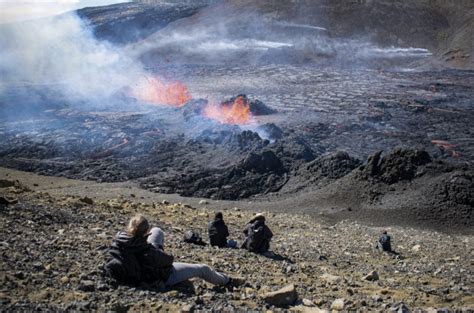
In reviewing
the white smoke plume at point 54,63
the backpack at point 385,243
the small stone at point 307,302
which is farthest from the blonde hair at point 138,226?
the white smoke plume at point 54,63

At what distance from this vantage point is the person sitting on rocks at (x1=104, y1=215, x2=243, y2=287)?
5758mm

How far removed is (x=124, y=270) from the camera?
19.2 feet

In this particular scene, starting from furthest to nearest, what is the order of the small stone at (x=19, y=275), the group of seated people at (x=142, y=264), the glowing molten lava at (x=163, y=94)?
the glowing molten lava at (x=163, y=94)
the small stone at (x=19, y=275)
the group of seated people at (x=142, y=264)

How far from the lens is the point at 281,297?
620 cm

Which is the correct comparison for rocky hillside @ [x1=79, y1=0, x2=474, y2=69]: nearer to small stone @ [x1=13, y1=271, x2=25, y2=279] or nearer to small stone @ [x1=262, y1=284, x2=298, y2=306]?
small stone @ [x1=262, y1=284, x2=298, y2=306]

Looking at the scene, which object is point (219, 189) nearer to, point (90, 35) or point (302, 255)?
point (302, 255)

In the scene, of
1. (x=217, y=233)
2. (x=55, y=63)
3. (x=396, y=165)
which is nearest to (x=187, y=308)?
(x=217, y=233)

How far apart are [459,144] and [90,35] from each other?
51.1 metres

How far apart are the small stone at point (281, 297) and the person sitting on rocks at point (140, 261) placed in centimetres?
82

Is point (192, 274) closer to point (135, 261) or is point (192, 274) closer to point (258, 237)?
point (135, 261)

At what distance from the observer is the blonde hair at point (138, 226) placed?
223 inches

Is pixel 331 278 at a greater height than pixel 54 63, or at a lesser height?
lesser

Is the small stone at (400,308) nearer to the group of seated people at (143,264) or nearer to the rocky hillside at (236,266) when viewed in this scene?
→ the rocky hillside at (236,266)

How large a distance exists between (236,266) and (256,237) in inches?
48.7
